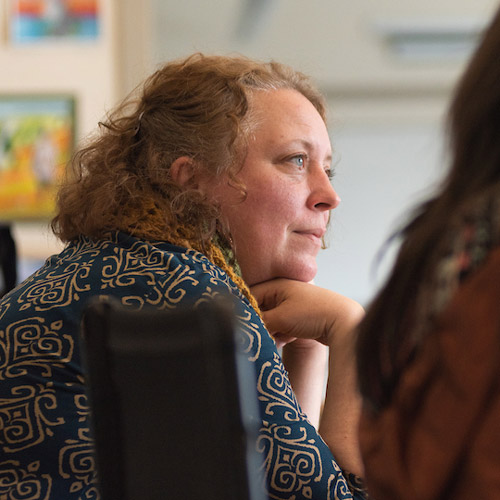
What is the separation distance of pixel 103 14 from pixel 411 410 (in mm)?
2928

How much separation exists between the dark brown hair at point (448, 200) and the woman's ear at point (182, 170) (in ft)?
2.46

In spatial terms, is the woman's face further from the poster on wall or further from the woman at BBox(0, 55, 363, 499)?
the poster on wall

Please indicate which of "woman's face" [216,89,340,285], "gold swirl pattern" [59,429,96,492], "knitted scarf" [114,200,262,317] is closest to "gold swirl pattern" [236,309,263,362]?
"knitted scarf" [114,200,262,317]

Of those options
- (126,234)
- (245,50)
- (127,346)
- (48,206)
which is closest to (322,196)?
(126,234)

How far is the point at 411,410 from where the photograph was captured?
0.61 m

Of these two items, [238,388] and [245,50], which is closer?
[238,388]

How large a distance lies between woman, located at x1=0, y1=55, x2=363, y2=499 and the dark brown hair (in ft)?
1.24

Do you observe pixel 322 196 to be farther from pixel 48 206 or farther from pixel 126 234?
pixel 48 206

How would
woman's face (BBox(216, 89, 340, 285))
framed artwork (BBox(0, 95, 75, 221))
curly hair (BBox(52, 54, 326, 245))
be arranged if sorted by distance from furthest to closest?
framed artwork (BBox(0, 95, 75, 221)) → woman's face (BBox(216, 89, 340, 285)) → curly hair (BBox(52, 54, 326, 245))

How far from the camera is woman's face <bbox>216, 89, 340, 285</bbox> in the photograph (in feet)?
4.59

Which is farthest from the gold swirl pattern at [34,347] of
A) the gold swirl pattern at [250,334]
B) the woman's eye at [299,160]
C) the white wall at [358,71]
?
the white wall at [358,71]

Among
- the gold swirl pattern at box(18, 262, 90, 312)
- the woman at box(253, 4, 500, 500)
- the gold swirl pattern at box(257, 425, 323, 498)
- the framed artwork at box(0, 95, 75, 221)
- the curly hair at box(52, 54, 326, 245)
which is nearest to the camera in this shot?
the woman at box(253, 4, 500, 500)

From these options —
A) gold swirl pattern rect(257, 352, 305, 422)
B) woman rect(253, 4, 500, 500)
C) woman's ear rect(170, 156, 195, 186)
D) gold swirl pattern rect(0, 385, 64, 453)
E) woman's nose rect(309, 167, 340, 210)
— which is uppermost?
woman rect(253, 4, 500, 500)

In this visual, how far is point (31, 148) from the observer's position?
327 centimetres
